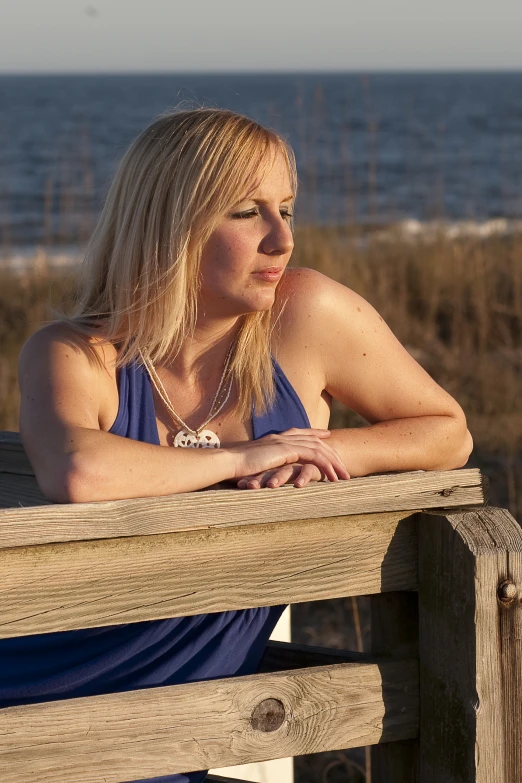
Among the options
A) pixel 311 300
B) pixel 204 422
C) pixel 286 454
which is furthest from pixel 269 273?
pixel 286 454

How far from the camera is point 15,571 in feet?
3.98

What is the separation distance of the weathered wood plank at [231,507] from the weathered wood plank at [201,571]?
0.9 inches

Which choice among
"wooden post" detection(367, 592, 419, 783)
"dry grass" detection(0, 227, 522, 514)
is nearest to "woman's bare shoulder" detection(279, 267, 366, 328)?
"wooden post" detection(367, 592, 419, 783)

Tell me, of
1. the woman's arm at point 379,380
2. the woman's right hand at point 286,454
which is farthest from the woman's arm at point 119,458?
the woman's arm at point 379,380

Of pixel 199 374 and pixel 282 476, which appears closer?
pixel 282 476

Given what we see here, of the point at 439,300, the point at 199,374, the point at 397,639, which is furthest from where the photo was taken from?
the point at 439,300

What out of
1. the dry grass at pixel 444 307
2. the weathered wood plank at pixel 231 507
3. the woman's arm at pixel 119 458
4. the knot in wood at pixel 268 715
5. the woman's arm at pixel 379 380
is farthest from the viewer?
the dry grass at pixel 444 307

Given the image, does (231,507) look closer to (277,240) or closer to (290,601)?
(290,601)

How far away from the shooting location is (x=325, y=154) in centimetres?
839

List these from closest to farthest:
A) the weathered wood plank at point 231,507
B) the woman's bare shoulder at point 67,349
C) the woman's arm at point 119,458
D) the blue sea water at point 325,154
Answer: the weathered wood plank at point 231,507
the woman's arm at point 119,458
the woman's bare shoulder at point 67,349
the blue sea water at point 325,154

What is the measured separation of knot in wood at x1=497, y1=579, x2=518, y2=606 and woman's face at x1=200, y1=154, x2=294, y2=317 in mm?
783

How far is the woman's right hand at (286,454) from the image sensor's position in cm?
159

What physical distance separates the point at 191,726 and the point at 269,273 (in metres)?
0.90

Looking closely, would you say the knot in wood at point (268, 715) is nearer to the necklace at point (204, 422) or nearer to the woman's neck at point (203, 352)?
the necklace at point (204, 422)
